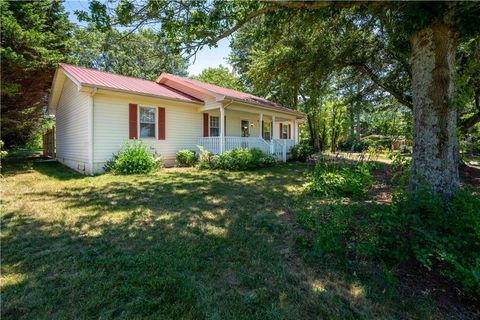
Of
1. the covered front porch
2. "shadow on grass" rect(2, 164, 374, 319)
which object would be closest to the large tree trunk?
"shadow on grass" rect(2, 164, 374, 319)

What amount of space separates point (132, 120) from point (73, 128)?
2.97m

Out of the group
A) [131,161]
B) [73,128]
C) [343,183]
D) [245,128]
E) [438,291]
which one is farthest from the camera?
[245,128]

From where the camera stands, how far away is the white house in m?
8.97

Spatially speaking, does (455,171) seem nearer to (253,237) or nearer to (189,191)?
(253,237)

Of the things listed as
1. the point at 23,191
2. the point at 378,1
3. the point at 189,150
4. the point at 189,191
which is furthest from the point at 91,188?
the point at 378,1

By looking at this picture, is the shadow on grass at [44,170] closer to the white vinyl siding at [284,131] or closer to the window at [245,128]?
Answer: the window at [245,128]

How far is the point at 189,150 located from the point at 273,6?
8.22 metres

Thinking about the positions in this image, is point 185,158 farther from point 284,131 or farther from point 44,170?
point 284,131

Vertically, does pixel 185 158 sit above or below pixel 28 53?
below

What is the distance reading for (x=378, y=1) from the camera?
11.8 feet

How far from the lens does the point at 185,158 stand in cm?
1102

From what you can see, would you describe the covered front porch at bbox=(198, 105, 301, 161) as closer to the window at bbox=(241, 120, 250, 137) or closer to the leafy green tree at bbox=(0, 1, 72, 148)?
the window at bbox=(241, 120, 250, 137)

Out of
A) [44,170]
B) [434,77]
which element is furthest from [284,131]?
[434,77]

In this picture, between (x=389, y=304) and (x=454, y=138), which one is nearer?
(x=389, y=304)
